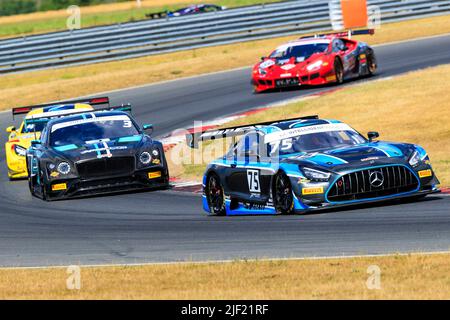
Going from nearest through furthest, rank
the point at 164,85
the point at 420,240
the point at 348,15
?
the point at 420,240
the point at 164,85
the point at 348,15

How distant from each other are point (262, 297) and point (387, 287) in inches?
38.7

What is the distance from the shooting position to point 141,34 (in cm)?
3519

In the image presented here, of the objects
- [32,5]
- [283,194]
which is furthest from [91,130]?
[32,5]

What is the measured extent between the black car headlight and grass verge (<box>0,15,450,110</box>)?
13.1m

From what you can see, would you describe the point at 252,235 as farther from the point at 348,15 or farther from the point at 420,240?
the point at 348,15

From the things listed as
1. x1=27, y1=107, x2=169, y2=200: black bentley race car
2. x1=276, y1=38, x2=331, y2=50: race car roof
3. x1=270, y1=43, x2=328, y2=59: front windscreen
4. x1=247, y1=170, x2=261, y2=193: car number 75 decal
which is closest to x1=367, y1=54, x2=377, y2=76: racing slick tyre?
x1=276, y1=38, x2=331, y2=50: race car roof

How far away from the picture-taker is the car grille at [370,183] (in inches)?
499

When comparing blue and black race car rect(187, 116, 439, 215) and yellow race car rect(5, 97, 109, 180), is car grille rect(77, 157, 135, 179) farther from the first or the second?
yellow race car rect(5, 97, 109, 180)

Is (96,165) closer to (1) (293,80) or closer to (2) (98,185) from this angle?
(2) (98,185)

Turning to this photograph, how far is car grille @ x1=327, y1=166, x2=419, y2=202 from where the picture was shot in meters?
12.7

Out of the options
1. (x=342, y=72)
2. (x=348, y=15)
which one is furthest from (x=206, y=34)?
(x=342, y=72)

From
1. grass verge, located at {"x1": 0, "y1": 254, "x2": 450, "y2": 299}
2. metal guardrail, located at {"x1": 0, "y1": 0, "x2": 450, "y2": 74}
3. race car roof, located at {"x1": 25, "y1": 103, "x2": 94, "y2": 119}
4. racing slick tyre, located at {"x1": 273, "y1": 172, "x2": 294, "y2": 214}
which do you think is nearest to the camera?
grass verge, located at {"x1": 0, "y1": 254, "x2": 450, "y2": 299}
